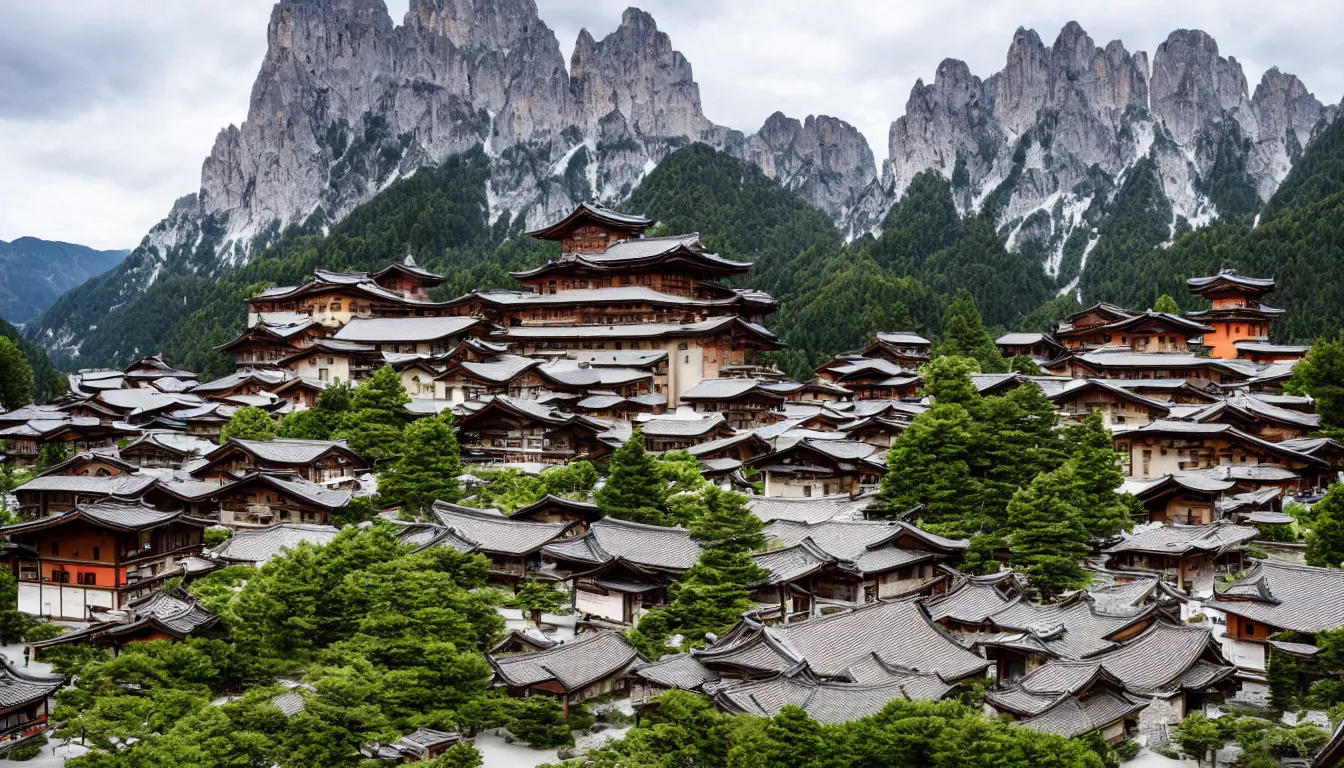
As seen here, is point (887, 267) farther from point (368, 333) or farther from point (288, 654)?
point (288, 654)

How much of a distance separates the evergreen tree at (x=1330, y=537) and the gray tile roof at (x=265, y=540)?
2554cm

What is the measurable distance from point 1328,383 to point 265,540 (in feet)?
129

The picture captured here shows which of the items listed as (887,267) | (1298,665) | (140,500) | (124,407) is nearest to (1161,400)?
(1298,665)

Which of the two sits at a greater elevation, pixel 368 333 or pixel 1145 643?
pixel 368 333

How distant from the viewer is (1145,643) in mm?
23469

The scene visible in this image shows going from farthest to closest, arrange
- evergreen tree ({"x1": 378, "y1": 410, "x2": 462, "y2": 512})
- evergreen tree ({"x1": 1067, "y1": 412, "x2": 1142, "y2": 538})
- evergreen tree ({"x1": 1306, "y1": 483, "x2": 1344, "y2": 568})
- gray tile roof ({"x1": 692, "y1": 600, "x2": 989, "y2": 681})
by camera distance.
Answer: evergreen tree ({"x1": 378, "y1": 410, "x2": 462, "y2": 512}) → evergreen tree ({"x1": 1067, "y1": 412, "x2": 1142, "y2": 538}) → evergreen tree ({"x1": 1306, "y1": 483, "x2": 1344, "y2": 568}) → gray tile roof ({"x1": 692, "y1": 600, "x2": 989, "y2": 681})

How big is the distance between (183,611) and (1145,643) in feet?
68.8

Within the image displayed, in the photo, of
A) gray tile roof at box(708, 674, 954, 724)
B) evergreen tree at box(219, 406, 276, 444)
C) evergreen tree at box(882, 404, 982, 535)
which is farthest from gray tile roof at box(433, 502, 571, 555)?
evergreen tree at box(219, 406, 276, 444)

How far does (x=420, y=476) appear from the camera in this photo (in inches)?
1378

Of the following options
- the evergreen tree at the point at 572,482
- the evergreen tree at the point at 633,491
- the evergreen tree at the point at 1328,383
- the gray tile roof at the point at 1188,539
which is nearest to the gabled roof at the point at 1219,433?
the evergreen tree at the point at 1328,383

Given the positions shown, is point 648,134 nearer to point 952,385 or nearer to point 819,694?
point 952,385

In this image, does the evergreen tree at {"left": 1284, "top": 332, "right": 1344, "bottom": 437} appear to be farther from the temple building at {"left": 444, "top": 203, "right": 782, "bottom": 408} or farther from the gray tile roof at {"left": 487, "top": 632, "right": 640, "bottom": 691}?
the gray tile roof at {"left": 487, "top": 632, "right": 640, "bottom": 691}

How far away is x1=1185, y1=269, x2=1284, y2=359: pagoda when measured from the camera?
6425 centimetres

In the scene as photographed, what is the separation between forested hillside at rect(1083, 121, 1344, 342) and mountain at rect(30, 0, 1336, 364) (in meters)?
16.5
